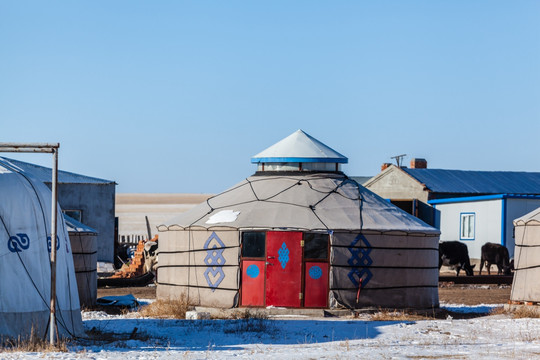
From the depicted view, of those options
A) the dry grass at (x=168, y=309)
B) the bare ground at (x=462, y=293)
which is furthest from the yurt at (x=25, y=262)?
the bare ground at (x=462, y=293)

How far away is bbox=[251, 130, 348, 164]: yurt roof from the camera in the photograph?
57.4 feet

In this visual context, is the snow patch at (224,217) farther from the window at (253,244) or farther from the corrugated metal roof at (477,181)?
the corrugated metal roof at (477,181)

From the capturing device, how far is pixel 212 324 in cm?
1376

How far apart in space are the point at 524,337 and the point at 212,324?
13.9 ft

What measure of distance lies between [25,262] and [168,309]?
187 inches

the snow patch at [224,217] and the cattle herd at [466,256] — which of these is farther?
the cattle herd at [466,256]

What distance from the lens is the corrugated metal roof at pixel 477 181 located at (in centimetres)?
3403

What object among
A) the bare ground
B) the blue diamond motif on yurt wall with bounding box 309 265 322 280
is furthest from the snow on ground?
the bare ground

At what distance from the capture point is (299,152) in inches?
691

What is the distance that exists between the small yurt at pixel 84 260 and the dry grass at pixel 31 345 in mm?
6175

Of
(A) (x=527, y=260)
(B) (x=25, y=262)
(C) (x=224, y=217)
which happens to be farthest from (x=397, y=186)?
(B) (x=25, y=262)

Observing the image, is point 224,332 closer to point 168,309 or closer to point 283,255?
point 168,309

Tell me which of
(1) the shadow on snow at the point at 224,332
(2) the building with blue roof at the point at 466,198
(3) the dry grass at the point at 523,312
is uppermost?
(2) the building with blue roof at the point at 466,198

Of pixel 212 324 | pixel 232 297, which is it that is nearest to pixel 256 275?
pixel 232 297
